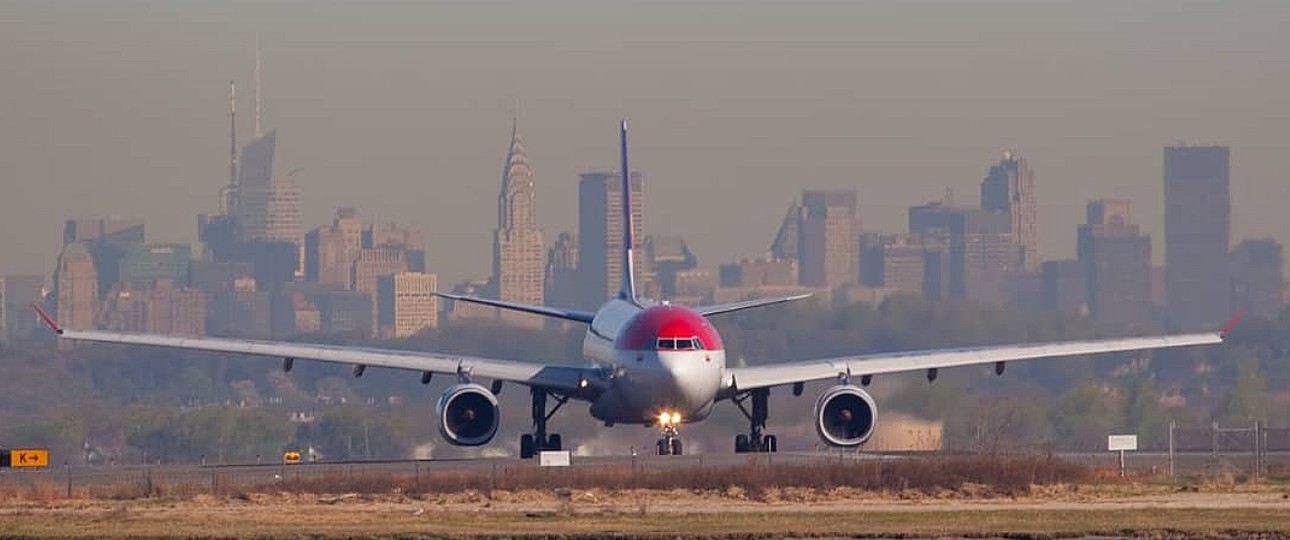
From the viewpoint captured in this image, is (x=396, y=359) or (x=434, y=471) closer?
(x=434, y=471)

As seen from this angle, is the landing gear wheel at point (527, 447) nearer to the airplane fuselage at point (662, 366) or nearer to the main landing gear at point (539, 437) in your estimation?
the main landing gear at point (539, 437)

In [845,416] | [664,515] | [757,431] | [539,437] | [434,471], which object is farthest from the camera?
[539,437]

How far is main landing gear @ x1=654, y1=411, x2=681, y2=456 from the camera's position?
78562 millimetres

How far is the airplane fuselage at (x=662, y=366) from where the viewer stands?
7644 cm

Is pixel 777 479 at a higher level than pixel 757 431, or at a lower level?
lower

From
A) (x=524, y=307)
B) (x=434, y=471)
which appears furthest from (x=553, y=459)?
(x=524, y=307)

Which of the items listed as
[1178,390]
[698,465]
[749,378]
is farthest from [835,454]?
[1178,390]

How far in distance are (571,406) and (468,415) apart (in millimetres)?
17032

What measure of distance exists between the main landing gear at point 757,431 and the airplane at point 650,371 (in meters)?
0.03

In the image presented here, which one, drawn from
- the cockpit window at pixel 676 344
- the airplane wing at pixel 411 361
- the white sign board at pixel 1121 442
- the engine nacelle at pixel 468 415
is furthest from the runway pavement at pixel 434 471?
the cockpit window at pixel 676 344

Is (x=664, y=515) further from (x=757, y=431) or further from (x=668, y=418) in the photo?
(x=757, y=431)

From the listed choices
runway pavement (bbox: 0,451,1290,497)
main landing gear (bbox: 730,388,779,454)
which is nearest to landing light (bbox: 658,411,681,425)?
runway pavement (bbox: 0,451,1290,497)

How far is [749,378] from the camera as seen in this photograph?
8069cm

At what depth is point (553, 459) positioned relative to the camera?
73875 mm
